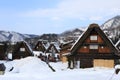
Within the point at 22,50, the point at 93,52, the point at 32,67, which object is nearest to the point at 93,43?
the point at 93,52

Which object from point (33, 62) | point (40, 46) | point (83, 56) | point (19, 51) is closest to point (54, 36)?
point (40, 46)

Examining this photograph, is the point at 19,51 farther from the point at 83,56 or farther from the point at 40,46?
the point at 40,46

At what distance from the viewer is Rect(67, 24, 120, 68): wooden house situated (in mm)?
49562

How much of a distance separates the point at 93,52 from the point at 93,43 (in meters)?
1.39

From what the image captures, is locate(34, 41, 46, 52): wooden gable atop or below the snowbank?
atop

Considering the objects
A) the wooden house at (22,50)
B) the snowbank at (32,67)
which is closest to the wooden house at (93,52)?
the snowbank at (32,67)

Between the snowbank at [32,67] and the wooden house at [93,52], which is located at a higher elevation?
the wooden house at [93,52]

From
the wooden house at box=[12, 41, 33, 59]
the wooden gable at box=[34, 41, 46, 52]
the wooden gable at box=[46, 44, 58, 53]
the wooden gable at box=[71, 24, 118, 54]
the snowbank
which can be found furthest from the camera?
the wooden gable at box=[34, 41, 46, 52]

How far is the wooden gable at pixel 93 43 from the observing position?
4938 centimetres

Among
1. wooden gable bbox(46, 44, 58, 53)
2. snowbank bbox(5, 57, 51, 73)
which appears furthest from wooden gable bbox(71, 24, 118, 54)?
wooden gable bbox(46, 44, 58, 53)

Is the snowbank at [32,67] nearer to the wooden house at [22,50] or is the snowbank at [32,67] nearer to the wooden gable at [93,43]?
the wooden gable at [93,43]

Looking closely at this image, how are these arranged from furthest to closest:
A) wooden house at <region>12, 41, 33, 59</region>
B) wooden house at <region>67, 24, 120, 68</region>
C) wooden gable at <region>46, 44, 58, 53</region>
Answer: wooden gable at <region>46, 44, 58, 53</region>
wooden house at <region>12, 41, 33, 59</region>
wooden house at <region>67, 24, 120, 68</region>

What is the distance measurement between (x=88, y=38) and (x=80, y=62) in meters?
3.86

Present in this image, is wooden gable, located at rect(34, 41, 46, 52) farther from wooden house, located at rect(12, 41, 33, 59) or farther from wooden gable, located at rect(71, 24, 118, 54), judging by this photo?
wooden gable, located at rect(71, 24, 118, 54)
